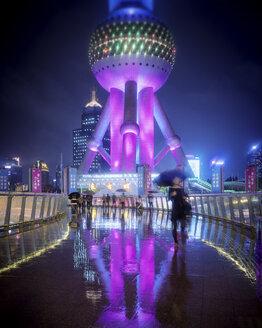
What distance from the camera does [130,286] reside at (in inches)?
178

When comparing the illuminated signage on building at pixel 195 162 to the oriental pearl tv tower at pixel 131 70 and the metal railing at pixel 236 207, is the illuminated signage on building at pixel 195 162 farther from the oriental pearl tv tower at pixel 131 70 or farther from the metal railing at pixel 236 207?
the metal railing at pixel 236 207

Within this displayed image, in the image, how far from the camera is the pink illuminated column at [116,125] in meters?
80.8

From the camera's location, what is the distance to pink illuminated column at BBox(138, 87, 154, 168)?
80.2 meters

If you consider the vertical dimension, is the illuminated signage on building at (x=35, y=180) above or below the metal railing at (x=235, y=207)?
above

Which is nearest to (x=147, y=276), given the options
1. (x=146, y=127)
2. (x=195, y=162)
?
(x=146, y=127)

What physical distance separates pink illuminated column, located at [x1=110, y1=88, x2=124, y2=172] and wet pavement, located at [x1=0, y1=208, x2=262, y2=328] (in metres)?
73.8

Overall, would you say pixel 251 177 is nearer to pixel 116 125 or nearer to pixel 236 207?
pixel 236 207

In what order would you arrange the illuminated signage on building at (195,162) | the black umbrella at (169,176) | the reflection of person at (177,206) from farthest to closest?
the illuminated signage on building at (195,162) < the black umbrella at (169,176) < the reflection of person at (177,206)

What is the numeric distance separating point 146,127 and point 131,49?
18.7 m

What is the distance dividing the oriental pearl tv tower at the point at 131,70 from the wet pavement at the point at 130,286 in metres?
69.3

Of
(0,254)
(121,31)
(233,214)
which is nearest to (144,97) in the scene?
(121,31)

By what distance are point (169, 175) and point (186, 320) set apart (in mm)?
6471

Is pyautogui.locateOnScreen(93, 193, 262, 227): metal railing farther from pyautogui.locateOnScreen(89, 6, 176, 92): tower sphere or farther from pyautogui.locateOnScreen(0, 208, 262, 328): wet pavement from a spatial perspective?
pyautogui.locateOnScreen(89, 6, 176, 92): tower sphere

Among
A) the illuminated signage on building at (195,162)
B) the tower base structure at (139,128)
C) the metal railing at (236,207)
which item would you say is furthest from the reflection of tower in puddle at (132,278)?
the illuminated signage on building at (195,162)
